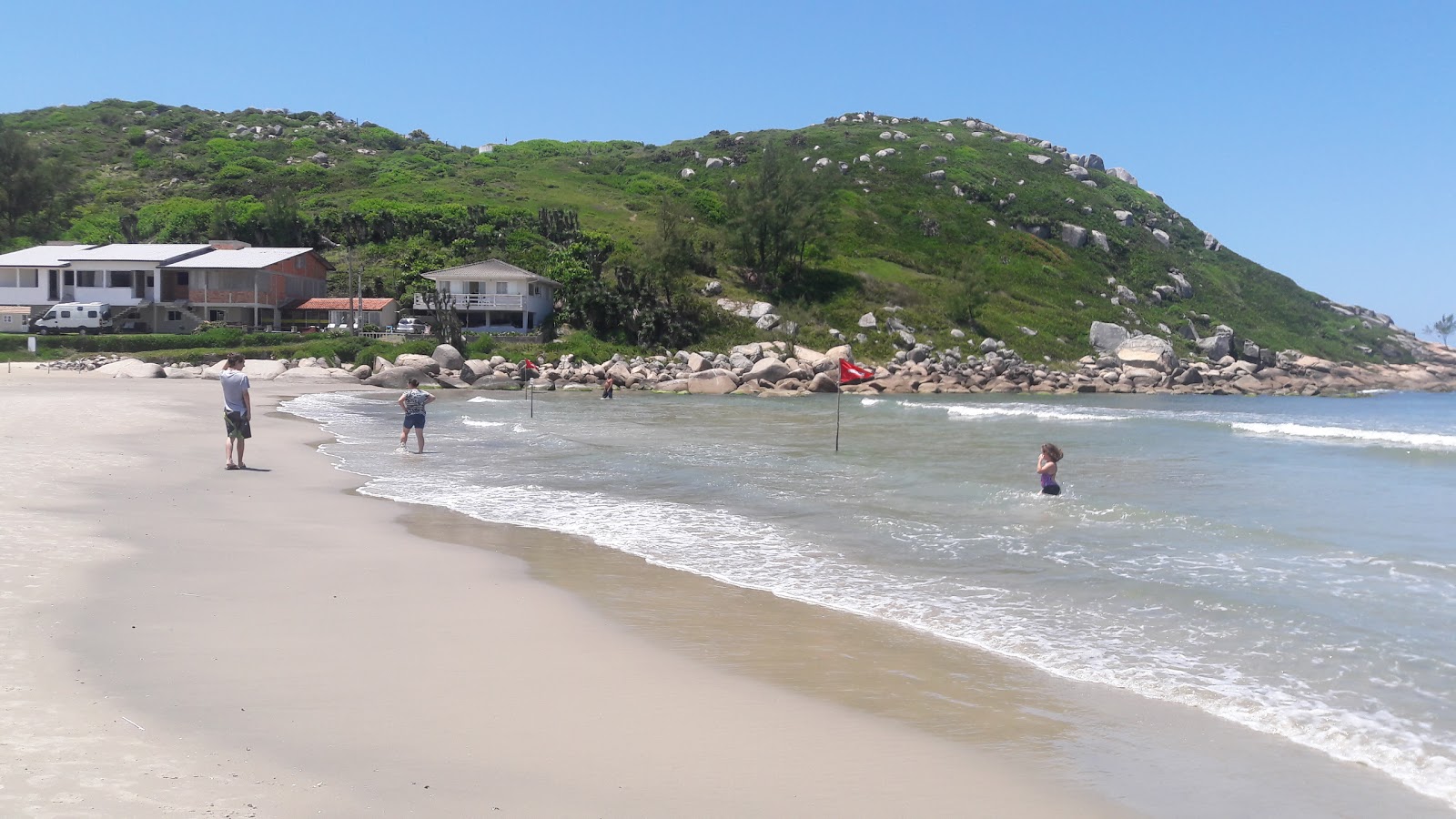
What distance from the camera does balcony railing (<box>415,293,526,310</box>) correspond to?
56.2 meters

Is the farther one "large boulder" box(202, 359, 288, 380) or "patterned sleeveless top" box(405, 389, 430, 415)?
"large boulder" box(202, 359, 288, 380)

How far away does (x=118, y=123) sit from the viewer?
121m

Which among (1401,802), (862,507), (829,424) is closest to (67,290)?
(829,424)

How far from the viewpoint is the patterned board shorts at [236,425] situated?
50.0 ft

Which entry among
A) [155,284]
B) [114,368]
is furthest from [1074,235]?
[114,368]

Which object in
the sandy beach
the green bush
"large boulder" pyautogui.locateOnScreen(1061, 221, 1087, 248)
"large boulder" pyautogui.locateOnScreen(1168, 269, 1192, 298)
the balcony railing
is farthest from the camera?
"large boulder" pyautogui.locateOnScreen(1061, 221, 1087, 248)

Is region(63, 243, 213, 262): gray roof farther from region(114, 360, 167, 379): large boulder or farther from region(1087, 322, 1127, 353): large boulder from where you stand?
region(1087, 322, 1127, 353): large boulder

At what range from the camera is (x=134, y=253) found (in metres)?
55.7

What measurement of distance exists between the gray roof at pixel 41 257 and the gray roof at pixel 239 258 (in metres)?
6.73

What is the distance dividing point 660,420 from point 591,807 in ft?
87.0

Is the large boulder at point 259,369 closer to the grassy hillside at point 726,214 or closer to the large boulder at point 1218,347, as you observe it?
the grassy hillside at point 726,214

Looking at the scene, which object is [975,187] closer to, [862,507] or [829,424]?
[829,424]

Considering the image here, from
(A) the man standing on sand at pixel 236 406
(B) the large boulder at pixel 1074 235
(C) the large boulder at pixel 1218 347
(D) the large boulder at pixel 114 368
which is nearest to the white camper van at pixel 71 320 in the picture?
(D) the large boulder at pixel 114 368

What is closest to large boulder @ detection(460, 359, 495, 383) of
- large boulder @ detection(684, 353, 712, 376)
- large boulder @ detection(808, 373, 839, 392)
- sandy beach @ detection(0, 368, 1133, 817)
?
large boulder @ detection(684, 353, 712, 376)
